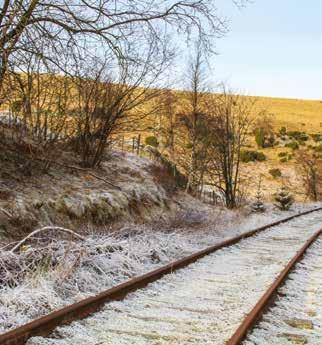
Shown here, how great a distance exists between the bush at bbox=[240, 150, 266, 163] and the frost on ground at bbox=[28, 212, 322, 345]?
56212 millimetres

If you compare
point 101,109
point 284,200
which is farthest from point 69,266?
point 284,200

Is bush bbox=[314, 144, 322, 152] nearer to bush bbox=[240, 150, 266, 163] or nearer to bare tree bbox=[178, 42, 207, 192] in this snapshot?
bush bbox=[240, 150, 266, 163]

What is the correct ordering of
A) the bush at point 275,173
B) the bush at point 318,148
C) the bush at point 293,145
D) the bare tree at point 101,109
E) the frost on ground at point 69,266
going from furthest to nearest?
the bush at point 293,145 < the bush at point 318,148 < the bush at point 275,173 < the bare tree at point 101,109 < the frost on ground at point 69,266

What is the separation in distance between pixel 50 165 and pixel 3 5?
494cm

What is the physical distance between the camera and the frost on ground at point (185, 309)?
5.12 m

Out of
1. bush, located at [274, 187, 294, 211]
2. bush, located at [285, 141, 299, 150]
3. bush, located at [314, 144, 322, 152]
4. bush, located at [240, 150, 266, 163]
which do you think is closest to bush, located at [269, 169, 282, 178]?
bush, located at [240, 150, 266, 163]

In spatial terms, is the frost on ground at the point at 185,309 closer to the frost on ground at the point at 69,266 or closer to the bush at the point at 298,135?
the frost on ground at the point at 69,266

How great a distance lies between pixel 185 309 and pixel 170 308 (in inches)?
7.4

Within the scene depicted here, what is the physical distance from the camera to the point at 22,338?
15.3ft

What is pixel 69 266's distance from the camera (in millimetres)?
7246

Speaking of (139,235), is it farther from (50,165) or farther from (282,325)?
(282,325)

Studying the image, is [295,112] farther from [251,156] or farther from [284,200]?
[284,200]

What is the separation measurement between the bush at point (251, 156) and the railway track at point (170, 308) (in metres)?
56.3

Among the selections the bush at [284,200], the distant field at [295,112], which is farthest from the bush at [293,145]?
the bush at [284,200]
